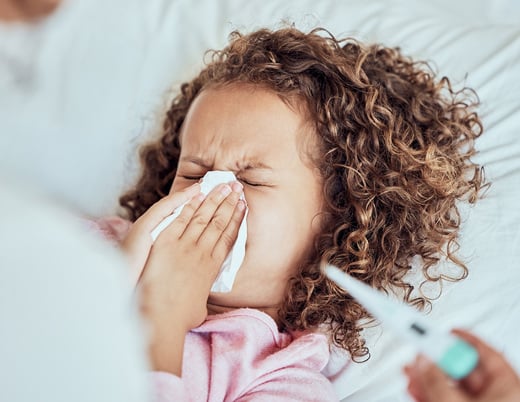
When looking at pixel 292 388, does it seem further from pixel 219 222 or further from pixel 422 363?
pixel 422 363

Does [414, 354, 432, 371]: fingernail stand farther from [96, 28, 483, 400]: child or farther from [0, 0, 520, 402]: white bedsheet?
[0, 0, 520, 402]: white bedsheet

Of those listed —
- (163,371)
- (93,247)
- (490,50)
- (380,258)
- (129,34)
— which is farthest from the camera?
(129,34)

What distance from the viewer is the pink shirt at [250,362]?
101 centimetres

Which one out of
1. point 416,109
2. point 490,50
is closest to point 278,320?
point 416,109

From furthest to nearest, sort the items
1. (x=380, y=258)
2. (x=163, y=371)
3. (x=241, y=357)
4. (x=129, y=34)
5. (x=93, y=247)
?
(x=129, y=34) < (x=380, y=258) < (x=241, y=357) < (x=163, y=371) < (x=93, y=247)

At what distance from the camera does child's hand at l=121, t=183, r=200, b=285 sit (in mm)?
974

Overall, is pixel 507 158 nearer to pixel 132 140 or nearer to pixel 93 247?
pixel 132 140

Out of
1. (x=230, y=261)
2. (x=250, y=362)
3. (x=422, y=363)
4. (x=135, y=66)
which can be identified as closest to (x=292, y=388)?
(x=250, y=362)

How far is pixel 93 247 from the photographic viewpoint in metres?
0.49

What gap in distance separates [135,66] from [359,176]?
611mm

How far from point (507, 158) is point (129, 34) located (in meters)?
0.83

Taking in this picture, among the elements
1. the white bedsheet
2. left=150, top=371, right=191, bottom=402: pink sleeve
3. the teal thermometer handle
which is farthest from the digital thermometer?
the white bedsheet

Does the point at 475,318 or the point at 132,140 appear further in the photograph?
the point at 132,140

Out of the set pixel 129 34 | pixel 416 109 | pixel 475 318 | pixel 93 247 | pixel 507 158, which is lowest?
pixel 475 318
